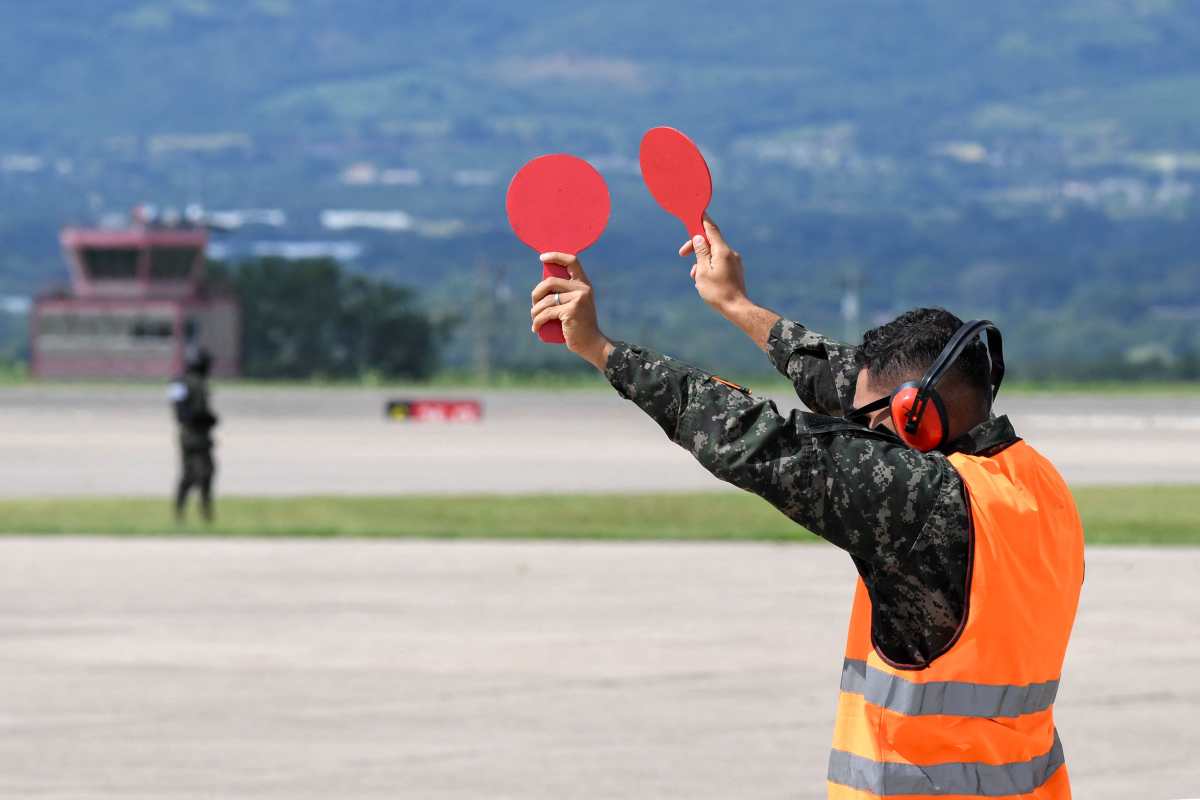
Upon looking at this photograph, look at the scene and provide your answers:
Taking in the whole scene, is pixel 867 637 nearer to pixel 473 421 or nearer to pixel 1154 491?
pixel 1154 491

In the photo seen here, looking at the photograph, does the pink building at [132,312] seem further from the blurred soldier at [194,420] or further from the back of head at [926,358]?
the back of head at [926,358]

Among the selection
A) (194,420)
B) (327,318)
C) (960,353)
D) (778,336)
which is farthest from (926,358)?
(327,318)

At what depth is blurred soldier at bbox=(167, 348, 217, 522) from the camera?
72.9 feet

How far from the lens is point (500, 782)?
8828mm

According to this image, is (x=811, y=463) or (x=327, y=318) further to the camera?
(x=327, y=318)

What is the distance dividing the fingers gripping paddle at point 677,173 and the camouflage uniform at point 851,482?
48 cm

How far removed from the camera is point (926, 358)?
4262mm

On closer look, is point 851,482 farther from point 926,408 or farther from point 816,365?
point 816,365

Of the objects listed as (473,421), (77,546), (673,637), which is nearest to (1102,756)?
(673,637)

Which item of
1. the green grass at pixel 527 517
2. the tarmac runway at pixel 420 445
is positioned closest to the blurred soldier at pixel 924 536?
→ the green grass at pixel 527 517

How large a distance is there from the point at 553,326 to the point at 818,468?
0.61 m

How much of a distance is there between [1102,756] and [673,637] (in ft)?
14.6

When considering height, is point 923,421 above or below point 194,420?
above

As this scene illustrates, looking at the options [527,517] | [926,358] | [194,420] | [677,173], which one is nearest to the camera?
[926,358]
